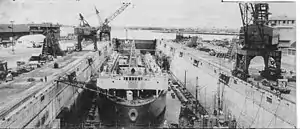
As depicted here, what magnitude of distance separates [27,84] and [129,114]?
3137 mm

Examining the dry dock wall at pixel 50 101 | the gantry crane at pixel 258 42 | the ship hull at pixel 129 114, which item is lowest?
the ship hull at pixel 129 114

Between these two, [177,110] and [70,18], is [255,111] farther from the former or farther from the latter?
[70,18]

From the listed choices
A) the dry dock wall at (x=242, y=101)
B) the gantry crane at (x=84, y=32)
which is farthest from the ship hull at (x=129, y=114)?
the gantry crane at (x=84, y=32)

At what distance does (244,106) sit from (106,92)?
11.5ft

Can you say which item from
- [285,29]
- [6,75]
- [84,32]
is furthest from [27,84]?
[285,29]

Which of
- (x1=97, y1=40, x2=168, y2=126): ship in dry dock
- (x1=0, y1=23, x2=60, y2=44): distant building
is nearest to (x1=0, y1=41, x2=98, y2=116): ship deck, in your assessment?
(x1=0, y1=23, x2=60, y2=44): distant building

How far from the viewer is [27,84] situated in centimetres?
857

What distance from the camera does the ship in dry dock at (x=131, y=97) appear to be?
766cm

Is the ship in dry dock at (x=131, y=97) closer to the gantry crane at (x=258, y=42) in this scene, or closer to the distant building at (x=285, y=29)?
the gantry crane at (x=258, y=42)

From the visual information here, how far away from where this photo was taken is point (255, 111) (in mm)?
6781

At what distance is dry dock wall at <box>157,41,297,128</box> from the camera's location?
596cm

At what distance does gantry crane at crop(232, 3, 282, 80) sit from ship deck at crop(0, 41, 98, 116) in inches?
194

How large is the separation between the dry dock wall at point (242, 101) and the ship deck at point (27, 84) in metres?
3.67

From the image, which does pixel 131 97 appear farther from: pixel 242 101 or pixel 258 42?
pixel 258 42
